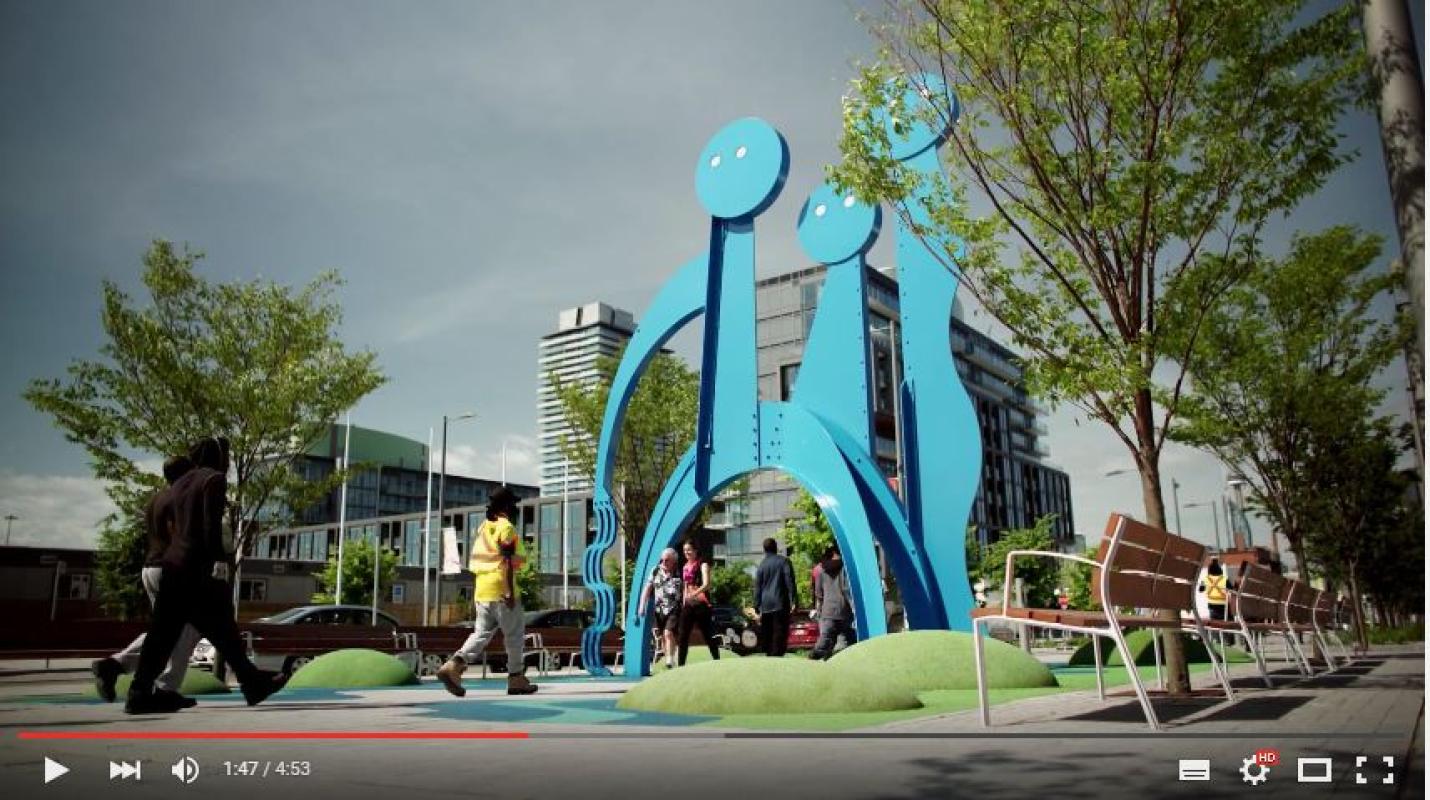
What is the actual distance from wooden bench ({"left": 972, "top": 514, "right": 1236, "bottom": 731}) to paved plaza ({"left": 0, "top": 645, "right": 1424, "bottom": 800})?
1.49ft

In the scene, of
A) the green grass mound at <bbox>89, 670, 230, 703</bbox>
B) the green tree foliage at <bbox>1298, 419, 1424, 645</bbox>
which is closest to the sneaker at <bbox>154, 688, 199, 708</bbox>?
the green grass mound at <bbox>89, 670, 230, 703</bbox>

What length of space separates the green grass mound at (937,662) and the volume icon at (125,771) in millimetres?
5843

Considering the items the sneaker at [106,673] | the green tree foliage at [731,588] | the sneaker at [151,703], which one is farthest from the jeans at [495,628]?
the green tree foliage at [731,588]

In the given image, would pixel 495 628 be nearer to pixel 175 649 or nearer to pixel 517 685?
pixel 517 685

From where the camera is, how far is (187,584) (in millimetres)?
7051

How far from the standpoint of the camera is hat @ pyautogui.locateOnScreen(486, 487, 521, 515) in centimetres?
916

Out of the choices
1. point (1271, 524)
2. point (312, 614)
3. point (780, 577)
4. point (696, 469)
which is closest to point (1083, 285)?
point (780, 577)

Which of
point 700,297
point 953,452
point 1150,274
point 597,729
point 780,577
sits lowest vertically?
point 597,729

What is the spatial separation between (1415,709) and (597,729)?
4.53 metres

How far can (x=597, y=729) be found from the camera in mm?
5777

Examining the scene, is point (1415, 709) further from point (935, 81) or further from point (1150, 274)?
point (935, 81)

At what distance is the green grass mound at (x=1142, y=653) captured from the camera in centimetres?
1302

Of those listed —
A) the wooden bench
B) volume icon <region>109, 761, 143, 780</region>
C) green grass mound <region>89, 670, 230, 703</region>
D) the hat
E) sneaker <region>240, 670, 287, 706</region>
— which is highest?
the hat
